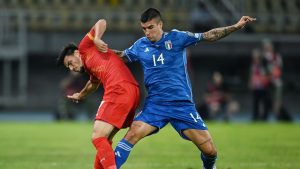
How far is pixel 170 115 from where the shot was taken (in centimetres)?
1026

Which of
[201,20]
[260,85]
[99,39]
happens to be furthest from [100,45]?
[201,20]

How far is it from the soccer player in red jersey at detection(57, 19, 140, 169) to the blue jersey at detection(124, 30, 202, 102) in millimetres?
250

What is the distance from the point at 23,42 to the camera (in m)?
28.6

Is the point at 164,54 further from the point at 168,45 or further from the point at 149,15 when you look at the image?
the point at 149,15

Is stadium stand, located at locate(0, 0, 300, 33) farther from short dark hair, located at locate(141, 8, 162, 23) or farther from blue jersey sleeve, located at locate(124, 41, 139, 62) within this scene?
short dark hair, located at locate(141, 8, 162, 23)

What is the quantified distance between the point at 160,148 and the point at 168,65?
19.8 ft

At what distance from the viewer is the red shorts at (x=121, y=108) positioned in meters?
9.88

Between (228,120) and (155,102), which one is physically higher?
(155,102)

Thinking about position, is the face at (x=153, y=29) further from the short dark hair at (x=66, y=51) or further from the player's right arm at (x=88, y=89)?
the player's right arm at (x=88, y=89)

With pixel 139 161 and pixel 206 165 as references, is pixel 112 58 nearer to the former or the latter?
pixel 206 165

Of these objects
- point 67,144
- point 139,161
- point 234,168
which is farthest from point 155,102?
point 67,144

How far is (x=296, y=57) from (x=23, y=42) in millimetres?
9795

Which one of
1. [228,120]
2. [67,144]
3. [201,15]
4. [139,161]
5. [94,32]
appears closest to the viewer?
[94,32]

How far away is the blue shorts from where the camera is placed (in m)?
10.2
